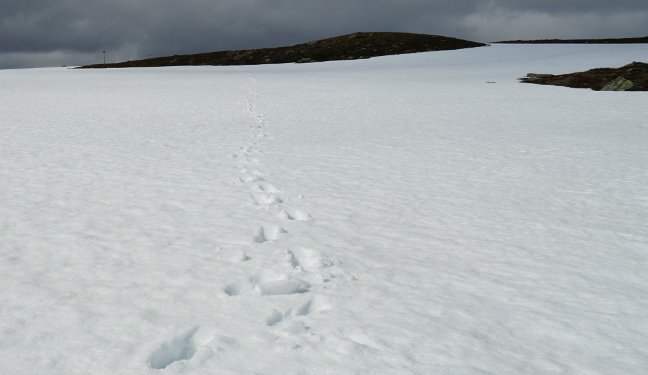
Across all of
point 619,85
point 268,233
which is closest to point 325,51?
point 619,85

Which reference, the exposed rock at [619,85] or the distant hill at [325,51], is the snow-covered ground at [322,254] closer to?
the exposed rock at [619,85]

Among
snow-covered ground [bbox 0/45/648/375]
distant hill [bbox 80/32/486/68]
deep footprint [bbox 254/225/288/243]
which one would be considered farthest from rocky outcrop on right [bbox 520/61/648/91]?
Answer: distant hill [bbox 80/32/486/68]

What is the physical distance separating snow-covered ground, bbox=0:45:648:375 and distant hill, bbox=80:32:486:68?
159ft

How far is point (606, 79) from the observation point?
24594mm

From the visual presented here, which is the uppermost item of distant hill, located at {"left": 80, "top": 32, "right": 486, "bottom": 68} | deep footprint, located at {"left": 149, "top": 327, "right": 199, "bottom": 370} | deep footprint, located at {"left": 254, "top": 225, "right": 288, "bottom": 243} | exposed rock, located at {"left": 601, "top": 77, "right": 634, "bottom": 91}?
distant hill, located at {"left": 80, "top": 32, "right": 486, "bottom": 68}

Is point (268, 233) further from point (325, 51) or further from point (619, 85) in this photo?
point (325, 51)

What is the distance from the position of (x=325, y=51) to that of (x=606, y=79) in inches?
1541

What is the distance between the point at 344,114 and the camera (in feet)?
50.7

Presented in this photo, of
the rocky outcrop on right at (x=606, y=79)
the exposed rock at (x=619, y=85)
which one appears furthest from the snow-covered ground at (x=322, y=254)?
the rocky outcrop on right at (x=606, y=79)

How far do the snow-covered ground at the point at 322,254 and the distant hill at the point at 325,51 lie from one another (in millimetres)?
48434

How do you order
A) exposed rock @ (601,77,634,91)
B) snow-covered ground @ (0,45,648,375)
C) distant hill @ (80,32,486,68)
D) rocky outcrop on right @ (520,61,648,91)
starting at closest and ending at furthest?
snow-covered ground @ (0,45,648,375) → exposed rock @ (601,77,634,91) → rocky outcrop on right @ (520,61,648,91) → distant hill @ (80,32,486,68)

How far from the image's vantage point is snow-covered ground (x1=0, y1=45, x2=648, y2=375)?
9.53 ft

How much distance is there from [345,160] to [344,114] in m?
6.95

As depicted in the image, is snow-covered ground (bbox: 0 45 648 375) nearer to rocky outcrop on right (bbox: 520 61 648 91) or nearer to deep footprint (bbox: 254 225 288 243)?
deep footprint (bbox: 254 225 288 243)
